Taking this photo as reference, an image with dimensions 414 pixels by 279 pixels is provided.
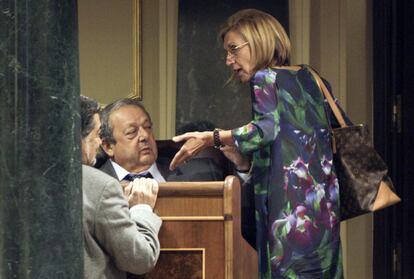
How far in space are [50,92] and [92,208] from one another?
63 centimetres

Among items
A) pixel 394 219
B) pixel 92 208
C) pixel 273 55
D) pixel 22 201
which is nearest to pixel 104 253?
pixel 92 208

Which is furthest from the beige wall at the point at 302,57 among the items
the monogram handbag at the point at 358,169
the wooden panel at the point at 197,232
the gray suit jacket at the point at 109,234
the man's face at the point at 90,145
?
the gray suit jacket at the point at 109,234

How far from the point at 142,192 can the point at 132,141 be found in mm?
1629

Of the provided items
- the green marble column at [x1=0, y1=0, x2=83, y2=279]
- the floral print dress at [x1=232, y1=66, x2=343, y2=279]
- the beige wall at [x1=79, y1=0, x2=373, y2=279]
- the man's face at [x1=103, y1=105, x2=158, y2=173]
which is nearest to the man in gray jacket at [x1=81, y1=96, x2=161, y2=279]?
the green marble column at [x1=0, y1=0, x2=83, y2=279]

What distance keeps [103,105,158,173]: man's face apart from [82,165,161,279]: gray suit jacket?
1764 millimetres

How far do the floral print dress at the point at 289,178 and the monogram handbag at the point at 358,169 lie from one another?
0.09 metres

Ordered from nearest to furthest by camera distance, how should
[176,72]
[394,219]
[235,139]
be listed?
[235,139], [394,219], [176,72]

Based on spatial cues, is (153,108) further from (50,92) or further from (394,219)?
(50,92)

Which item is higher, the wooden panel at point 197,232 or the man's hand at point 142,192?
the man's hand at point 142,192

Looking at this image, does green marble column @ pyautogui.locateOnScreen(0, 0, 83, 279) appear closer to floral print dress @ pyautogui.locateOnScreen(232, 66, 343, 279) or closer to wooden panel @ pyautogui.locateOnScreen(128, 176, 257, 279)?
wooden panel @ pyautogui.locateOnScreen(128, 176, 257, 279)

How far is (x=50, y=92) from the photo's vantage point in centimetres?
243

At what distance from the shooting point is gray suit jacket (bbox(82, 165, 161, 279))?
9.77 ft

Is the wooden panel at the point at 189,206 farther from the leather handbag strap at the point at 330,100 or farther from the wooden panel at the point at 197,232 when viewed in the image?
the leather handbag strap at the point at 330,100

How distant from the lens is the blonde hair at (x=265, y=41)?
381 centimetres
